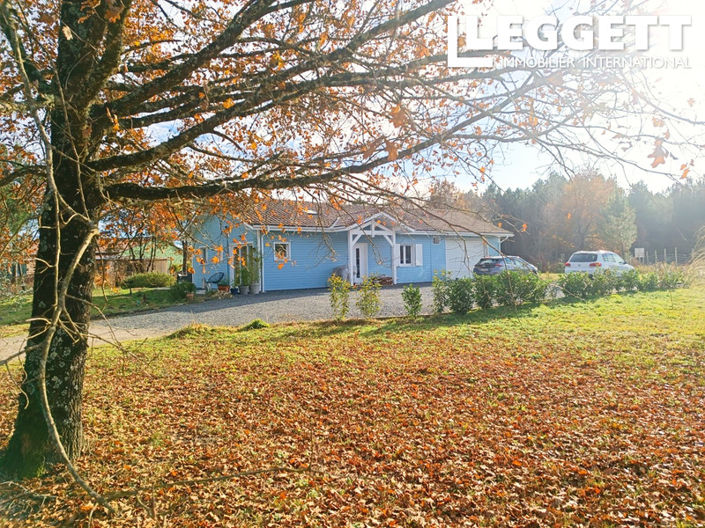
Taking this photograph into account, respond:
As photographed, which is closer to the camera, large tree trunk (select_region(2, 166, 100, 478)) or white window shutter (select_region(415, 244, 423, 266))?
large tree trunk (select_region(2, 166, 100, 478))

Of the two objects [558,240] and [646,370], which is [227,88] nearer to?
[646,370]

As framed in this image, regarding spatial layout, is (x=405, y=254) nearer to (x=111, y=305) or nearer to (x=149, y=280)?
(x=149, y=280)

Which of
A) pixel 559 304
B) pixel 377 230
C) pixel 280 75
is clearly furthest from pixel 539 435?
pixel 377 230

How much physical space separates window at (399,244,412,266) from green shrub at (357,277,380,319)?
1226 centimetres

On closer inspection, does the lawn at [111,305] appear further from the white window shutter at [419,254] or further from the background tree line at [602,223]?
the background tree line at [602,223]

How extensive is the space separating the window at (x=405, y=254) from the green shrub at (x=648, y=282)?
11.0m

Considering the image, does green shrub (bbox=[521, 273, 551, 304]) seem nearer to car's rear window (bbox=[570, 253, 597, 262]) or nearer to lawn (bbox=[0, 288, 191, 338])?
car's rear window (bbox=[570, 253, 597, 262])

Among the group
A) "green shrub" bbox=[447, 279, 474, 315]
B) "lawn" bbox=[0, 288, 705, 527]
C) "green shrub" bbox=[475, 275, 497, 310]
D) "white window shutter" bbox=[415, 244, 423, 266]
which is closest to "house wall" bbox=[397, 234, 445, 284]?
"white window shutter" bbox=[415, 244, 423, 266]

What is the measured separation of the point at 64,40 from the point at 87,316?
2.34 m

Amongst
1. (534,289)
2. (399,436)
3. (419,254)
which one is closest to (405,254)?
(419,254)

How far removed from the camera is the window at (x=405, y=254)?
2391 centimetres

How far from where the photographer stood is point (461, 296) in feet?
38.4

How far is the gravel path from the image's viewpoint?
11.0 meters

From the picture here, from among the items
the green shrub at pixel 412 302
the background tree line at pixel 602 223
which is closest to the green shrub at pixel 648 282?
the green shrub at pixel 412 302
